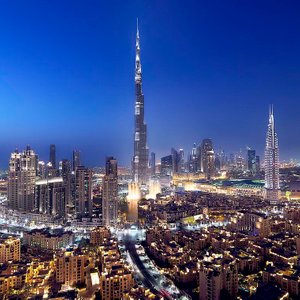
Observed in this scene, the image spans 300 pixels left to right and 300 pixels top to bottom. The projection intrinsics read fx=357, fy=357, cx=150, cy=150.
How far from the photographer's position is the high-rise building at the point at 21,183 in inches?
498

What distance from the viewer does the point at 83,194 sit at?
1180 centimetres

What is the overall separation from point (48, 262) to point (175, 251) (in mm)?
2390

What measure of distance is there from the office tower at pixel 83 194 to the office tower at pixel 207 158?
610 inches

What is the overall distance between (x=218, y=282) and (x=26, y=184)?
9648mm

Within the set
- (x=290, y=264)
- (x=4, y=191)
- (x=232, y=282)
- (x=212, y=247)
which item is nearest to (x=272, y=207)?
(x=212, y=247)

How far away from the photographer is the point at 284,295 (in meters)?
4.64

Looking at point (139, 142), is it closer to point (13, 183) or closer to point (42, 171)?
point (42, 171)

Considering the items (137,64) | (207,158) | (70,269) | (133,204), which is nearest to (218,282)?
(70,269)

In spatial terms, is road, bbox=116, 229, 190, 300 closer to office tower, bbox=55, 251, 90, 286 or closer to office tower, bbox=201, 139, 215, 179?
office tower, bbox=55, 251, 90, 286

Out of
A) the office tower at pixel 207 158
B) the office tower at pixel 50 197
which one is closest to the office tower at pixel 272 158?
the office tower at pixel 50 197

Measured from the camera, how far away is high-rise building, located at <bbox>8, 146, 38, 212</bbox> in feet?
41.5

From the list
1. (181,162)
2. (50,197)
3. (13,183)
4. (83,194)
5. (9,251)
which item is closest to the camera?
(9,251)

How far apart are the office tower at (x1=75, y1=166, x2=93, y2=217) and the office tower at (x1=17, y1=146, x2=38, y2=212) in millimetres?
1865

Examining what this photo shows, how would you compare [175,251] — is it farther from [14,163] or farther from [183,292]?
[14,163]
